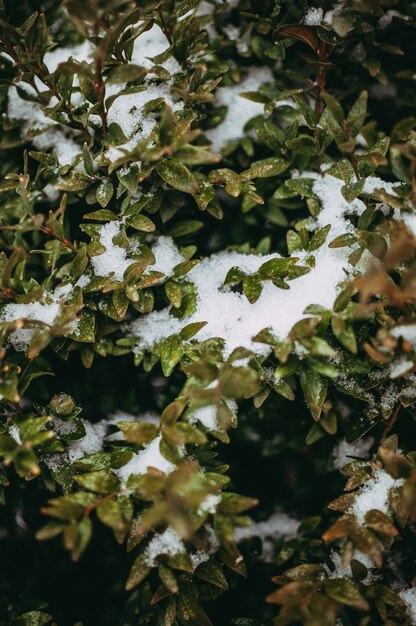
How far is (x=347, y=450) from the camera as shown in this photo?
5.33 ft

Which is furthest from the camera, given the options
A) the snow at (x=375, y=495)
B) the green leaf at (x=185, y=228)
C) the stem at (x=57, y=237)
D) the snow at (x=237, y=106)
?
the snow at (x=237, y=106)

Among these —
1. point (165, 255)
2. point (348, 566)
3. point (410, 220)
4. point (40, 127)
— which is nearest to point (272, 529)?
point (348, 566)

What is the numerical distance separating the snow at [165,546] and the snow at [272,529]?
555 mm

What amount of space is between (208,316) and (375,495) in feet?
2.00

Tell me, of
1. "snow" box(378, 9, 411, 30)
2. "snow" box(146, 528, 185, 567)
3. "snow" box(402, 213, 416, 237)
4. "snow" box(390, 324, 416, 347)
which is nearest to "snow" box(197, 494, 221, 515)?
"snow" box(146, 528, 185, 567)

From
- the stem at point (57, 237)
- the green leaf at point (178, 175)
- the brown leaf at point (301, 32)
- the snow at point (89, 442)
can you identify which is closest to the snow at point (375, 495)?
the snow at point (89, 442)

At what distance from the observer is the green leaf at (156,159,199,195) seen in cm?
120

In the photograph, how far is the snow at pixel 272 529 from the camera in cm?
166

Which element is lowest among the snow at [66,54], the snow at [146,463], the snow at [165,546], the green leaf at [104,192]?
the snow at [165,546]

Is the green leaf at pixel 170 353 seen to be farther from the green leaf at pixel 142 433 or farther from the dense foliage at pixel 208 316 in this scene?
the green leaf at pixel 142 433

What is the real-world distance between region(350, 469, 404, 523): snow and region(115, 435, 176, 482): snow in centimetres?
44

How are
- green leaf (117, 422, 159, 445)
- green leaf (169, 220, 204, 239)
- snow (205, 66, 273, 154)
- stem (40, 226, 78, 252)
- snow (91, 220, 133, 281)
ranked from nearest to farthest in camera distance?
green leaf (117, 422, 159, 445), stem (40, 226, 78, 252), snow (91, 220, 133, 281), green leaf (169, 220, 204, 239), snow (205, 66, 273, 154)

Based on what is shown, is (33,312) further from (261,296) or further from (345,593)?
(345,593)

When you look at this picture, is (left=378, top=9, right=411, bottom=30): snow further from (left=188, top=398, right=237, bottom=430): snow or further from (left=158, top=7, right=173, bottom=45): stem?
(left=188, top=398, right=237, bottom=430): snow
